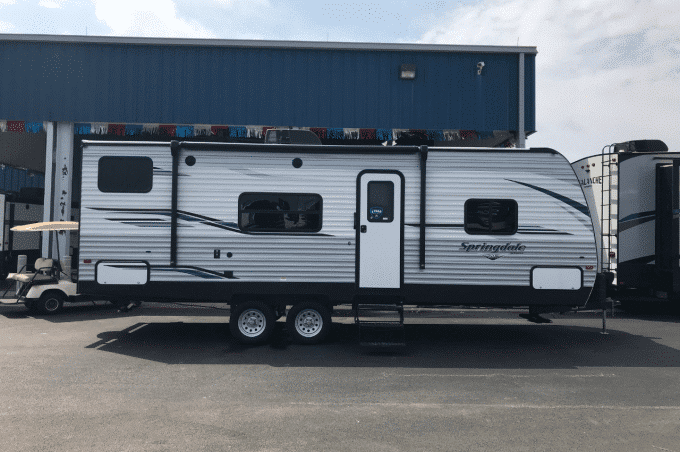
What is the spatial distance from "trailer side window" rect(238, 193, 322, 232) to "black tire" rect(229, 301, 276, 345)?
52.7 inches

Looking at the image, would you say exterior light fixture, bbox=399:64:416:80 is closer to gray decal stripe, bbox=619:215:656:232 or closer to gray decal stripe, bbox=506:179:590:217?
gray decal stripe, bbox=619:215:656:232

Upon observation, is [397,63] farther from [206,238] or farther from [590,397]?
[590,397]

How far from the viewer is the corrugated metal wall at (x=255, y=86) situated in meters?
14.6

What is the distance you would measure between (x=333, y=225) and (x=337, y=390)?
3.00 meters

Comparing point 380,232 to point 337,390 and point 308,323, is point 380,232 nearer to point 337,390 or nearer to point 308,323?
point 308,323

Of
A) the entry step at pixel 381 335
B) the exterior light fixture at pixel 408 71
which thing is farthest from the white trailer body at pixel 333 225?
the exterior light fixture at pixel 408 71

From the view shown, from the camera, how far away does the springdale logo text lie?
829 centimetres

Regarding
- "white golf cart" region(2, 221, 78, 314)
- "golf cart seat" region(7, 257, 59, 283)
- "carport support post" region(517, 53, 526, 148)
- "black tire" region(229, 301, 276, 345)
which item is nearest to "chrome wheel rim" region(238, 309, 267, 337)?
"black tire" region(229, 301, 276, 345)

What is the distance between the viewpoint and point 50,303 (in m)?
11.3

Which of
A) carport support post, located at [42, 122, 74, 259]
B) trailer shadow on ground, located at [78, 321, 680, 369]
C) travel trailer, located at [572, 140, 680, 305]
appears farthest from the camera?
carport support post, located at [42, 122, 74, 259]

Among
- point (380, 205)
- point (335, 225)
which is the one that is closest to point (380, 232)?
point (380, 205)

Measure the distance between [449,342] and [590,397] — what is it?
10.3 feet

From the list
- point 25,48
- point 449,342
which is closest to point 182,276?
point 449,342

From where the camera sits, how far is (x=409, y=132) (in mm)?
15055
